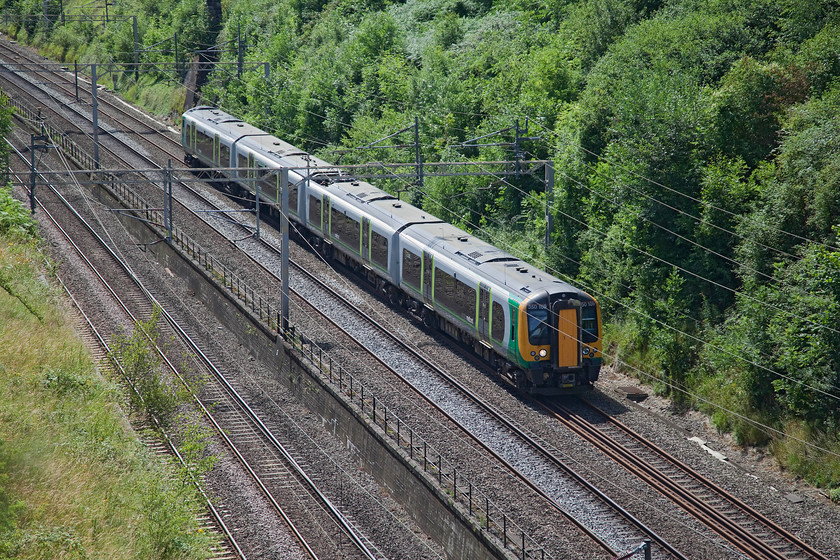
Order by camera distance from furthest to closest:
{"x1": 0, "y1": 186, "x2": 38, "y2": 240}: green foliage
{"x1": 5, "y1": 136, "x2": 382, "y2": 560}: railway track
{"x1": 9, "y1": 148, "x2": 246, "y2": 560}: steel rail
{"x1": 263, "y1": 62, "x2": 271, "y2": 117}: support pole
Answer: {"x1": 263, "y1": 62, "x2": 271, "y2": 117}: support pole, {"x1": 0, "y1": 186, "x2": 38, "y2": 240}: green foliage, {"x1": 5, "y1": 136, "x2": 382, "y2": 560}: railway track, {"x1": 9, "y1": 148, "x2": 246, "y2": 560}: steel rail

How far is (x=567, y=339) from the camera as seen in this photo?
21.7 m

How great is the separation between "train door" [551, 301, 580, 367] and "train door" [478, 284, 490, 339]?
75.6 inches

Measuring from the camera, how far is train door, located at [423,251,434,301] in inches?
989

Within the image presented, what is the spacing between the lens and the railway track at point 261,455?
59.1ft

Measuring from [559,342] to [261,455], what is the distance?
26.2 feet

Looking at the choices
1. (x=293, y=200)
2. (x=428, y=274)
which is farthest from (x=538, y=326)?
(x=293, y=200)

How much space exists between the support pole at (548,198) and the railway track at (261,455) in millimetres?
10871

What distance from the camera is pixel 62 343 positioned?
22.7m

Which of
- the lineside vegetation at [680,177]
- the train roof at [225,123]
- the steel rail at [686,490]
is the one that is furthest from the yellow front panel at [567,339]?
the train roof at [225,123]

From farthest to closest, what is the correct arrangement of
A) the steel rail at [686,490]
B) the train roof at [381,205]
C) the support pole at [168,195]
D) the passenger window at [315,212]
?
the passenger window at [315,212], the train roof at [381,205], the support pole at [168,195], the steel rail at [686,490]

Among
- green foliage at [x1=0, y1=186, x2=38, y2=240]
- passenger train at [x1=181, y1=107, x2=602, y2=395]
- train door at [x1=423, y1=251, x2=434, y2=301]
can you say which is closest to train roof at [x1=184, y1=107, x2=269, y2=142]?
passenger train at [x1=181, y1=107, x2=602, y2=395]

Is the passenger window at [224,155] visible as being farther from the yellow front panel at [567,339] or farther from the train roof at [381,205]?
the yellow front panel at [567,339]

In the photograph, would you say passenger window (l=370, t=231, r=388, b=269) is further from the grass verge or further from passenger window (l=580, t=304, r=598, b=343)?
the grass verge

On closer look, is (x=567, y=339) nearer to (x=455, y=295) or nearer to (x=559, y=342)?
(x=559, y=342)
